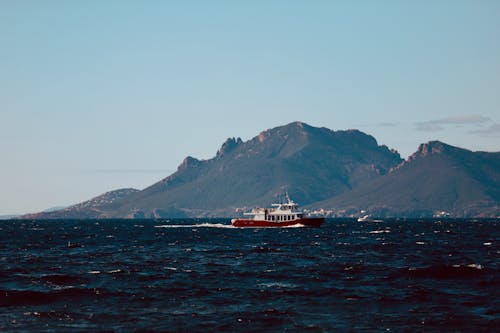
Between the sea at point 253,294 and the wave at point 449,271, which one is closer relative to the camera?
the sea at point 253,294

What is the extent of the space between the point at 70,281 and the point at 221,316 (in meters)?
26.3

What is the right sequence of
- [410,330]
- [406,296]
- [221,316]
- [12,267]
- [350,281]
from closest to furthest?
[410,330]
[221,316]
[406,296]
[350,281]
[12,267]

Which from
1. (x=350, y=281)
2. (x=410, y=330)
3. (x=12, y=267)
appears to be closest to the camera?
(x=410, y=330)

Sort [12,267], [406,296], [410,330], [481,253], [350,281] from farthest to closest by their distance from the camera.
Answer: [481,253] < [12,267] < [350,281] < [406,296] < [410,330]

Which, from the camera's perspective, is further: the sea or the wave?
the wave

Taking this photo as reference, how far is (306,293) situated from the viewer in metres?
63.6

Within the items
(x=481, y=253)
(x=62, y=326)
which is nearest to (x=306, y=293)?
(x=62, y=326)

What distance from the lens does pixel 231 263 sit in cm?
9381

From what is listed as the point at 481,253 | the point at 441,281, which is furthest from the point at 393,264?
the point at 481,253

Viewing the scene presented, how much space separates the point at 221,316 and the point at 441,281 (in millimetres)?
28734

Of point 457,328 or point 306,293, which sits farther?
point 306,293

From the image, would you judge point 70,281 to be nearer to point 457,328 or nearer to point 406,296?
point 406,296

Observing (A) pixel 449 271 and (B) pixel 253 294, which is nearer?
(B) pixel 253 294

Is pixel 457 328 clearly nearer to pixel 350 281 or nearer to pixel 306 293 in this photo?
pixel 306 293
